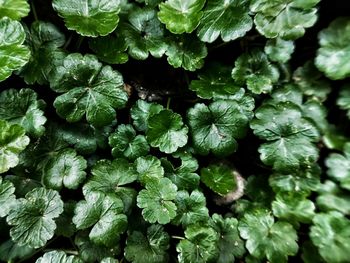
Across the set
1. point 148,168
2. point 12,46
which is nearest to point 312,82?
point 148,168

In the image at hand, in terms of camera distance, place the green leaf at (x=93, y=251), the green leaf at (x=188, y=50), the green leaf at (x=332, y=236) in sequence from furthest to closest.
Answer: the green leaf at (x=188, y=50)
the green leaf at (x=93, y=251)
the green leaf at (x=332, y=236)

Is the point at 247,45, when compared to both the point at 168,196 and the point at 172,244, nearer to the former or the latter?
the point at 168,196

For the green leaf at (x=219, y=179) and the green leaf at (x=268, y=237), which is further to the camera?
the green leaf at (x=219, y=179)

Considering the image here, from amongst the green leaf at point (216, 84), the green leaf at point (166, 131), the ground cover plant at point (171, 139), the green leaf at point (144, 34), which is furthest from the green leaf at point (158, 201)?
the green leaf at point (144, 34)

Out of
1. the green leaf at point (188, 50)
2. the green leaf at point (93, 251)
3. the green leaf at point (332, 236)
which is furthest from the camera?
the green leaf at point (188, 50)

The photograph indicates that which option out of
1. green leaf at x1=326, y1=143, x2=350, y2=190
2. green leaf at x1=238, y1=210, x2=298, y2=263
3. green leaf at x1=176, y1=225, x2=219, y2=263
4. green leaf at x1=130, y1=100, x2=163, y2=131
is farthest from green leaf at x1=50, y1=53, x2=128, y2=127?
green leaf at x1=326, y1=143, x2=350, y2=190

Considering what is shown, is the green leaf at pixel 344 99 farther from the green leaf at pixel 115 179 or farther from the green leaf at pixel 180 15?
the green leaf at pixel 115 179

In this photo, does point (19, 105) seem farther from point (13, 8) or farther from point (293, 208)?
point (293, 208)
